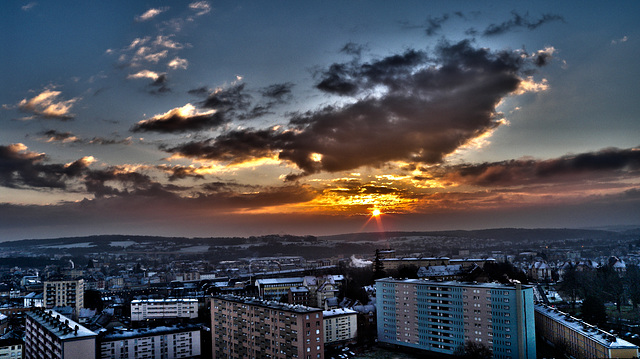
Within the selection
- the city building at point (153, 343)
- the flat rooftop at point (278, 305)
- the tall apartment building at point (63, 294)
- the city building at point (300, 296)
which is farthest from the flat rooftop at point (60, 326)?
the city building at point (300, 296)

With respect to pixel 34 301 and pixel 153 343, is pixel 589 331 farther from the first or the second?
pixel 34 301

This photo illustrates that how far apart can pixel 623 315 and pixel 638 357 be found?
677 inches

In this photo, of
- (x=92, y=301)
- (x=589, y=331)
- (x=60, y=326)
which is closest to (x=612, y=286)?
(x=589, y=331)

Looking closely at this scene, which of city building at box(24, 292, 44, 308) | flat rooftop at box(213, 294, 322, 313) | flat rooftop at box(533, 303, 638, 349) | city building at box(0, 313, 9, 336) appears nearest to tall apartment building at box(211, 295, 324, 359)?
flat rooftop at box(213, 294, 322, 313)

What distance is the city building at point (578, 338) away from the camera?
59.2ft

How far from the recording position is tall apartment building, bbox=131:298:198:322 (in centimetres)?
3312

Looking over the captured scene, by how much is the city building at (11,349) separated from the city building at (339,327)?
1346cm

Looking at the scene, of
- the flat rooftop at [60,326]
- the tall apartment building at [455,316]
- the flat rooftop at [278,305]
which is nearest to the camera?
the flat rooftop at [60,326]

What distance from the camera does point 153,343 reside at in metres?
22.3

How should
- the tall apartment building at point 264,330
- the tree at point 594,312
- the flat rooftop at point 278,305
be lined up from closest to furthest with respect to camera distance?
the tall apartment building at point 264,330 < the flat rooftop at point 278,305 < the tree at point 594,312

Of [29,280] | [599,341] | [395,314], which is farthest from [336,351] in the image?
[29,280]

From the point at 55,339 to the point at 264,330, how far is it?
7.43 meters

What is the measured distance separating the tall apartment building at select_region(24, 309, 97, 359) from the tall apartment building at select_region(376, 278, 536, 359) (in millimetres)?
13768

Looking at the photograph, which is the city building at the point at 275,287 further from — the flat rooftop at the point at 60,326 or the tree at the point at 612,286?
the tree at the point at 612,286
